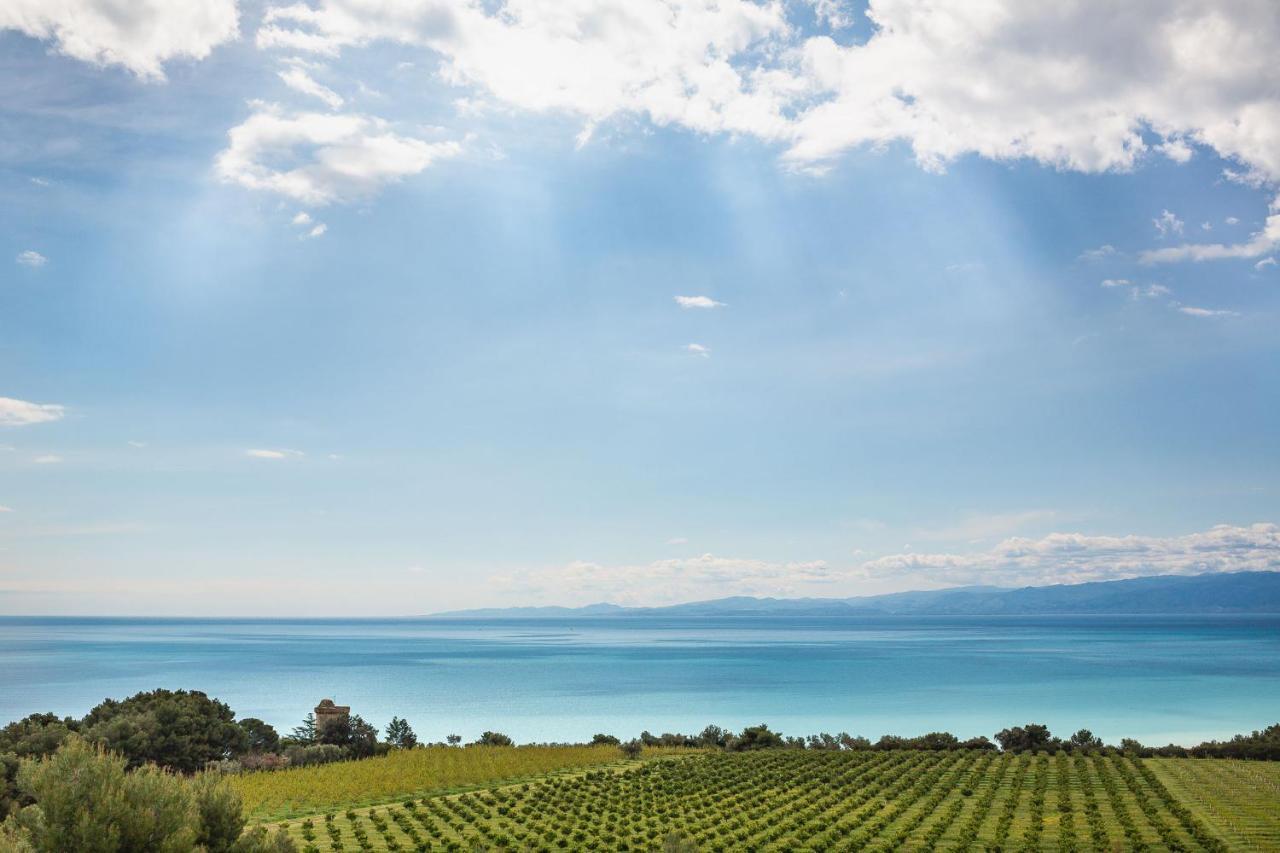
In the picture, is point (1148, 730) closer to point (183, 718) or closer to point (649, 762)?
point (649, 762)

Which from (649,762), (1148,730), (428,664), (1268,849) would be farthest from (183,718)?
(428,664)

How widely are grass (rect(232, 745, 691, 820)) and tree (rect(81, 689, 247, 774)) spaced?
675cm

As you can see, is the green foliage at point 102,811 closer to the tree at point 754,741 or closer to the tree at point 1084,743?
the tree at point 754,741

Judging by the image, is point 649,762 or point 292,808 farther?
point 649,762

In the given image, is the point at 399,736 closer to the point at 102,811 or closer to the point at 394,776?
the point at 394,776

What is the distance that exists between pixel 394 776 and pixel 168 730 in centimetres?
1436

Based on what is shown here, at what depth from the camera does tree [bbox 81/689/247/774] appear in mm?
40906

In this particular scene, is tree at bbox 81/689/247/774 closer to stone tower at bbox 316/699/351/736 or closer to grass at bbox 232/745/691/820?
stone tower at bbox 316/699/351/736

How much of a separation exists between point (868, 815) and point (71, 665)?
568 feet

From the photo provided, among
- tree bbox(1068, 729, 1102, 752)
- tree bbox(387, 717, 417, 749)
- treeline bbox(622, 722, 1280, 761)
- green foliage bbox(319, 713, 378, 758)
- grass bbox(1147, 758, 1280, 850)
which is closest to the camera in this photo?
grass bbox(1147, 758, 1280, 850)

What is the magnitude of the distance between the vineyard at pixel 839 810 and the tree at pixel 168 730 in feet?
52.9

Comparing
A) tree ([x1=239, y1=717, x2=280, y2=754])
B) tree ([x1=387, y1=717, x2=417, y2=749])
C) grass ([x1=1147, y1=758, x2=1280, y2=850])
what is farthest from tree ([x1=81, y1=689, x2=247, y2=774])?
grass ([x1=1147, y1=758, x2=1280, y2=850])

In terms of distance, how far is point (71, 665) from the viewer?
162 metres

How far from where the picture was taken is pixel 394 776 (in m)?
36.2
